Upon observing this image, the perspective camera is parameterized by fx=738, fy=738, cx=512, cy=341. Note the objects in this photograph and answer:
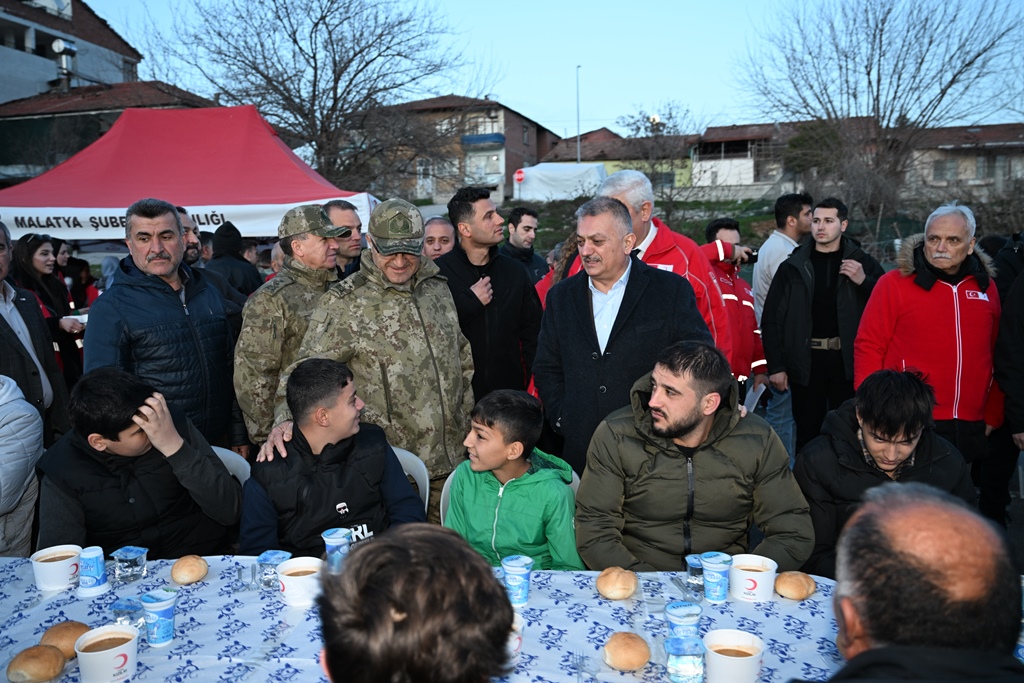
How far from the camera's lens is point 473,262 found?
447cm

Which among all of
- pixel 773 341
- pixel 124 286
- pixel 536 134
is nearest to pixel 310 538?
pixel 124 286

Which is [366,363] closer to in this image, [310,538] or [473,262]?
[310,538]

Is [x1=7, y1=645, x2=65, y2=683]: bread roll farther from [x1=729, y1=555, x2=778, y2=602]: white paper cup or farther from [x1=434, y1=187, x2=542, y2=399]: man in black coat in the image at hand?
[x1=434, y1=187, x2=542, y2=399]: man in black coat

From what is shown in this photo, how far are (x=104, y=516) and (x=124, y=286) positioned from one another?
1.27 metres

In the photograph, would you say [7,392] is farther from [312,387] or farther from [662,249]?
[662,249]

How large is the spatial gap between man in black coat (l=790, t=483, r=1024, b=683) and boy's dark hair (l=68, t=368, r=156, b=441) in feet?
8.16

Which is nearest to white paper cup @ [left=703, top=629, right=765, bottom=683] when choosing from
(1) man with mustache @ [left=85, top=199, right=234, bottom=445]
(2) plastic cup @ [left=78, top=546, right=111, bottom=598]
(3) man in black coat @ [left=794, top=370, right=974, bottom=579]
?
(3) man in black coat @ [left=794, top=370, right=974, bottom=579]

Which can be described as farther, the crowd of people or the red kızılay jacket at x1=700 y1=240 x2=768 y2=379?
the red kızılay jacket at x1=700 y1=240 x2=768 y2=379

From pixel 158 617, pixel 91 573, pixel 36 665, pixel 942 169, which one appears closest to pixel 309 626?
pixel 158 617

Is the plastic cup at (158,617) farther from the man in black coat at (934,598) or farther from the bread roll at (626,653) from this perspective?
the man in black coat at (934,598)

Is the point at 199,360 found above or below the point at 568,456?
above

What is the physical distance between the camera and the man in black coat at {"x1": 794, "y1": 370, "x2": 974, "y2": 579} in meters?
2.78

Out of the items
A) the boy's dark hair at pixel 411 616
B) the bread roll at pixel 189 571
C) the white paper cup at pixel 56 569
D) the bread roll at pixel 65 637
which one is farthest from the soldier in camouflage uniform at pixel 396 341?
the boy's dark hair at pixel 411 616

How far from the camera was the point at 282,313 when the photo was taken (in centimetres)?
392
